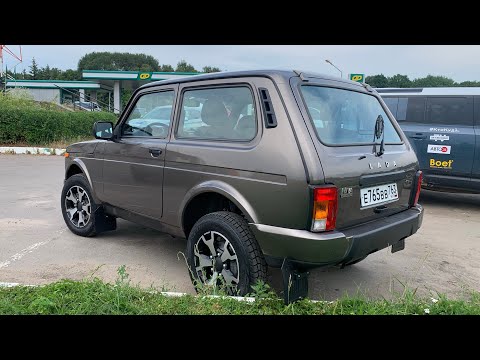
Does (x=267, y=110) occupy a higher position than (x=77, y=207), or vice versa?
(x=267, y=110)

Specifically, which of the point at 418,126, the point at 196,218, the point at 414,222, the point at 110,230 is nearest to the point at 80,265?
the point at 110,230

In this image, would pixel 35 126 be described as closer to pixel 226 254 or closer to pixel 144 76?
Answer: pixel 226 254

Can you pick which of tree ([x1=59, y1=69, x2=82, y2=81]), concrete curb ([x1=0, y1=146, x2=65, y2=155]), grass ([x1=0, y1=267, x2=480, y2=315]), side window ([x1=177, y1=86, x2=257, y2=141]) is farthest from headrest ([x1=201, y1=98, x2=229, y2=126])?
tree ([x1=59, y1=69, x2=82, y2=81])

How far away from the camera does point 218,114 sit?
3400mm

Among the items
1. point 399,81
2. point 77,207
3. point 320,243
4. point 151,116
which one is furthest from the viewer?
point 399,81

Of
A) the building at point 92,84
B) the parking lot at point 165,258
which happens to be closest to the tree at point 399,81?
the building at point 92,84

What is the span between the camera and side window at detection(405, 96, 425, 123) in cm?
698

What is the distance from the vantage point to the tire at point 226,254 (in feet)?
9.60

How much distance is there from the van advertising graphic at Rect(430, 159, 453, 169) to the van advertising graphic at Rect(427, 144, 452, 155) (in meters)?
0.15

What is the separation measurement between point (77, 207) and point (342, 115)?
11.2ft

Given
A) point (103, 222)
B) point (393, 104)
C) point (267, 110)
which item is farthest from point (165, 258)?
point (393, 104)

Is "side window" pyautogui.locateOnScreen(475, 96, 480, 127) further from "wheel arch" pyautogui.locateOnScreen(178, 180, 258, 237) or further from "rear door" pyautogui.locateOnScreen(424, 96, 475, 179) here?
"wheel arch" pyautogui.locateOnScreen(178, 180, 258, 237)

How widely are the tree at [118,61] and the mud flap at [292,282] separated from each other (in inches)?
3679

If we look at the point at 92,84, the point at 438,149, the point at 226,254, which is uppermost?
the point at 92,84
